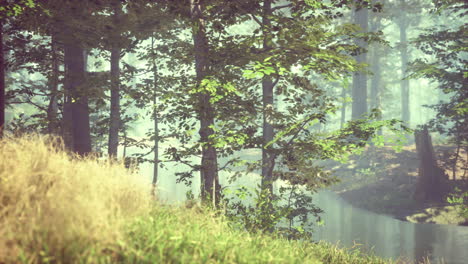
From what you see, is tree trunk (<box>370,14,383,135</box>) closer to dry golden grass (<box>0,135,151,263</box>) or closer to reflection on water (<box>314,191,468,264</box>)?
reflection on water (<box>314,191,468,264</box>)

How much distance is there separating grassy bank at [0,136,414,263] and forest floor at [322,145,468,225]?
14.3m

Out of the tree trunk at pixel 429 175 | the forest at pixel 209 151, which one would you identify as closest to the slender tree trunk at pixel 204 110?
the forest at pixel 209 151

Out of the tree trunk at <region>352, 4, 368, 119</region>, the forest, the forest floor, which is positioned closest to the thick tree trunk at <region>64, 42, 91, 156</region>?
the forest

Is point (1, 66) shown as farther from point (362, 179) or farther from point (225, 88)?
point (362, 179)

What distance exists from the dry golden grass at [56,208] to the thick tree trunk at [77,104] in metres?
4.55

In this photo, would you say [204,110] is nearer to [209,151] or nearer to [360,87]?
[209,151]

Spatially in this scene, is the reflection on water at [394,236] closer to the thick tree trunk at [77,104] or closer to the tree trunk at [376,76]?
the thick tree trunk at [77,104]

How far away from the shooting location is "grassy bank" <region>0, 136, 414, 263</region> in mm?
3166

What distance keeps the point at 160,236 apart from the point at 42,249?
1109 mm

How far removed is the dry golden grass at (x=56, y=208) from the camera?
3.15 m

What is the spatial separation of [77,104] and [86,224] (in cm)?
651

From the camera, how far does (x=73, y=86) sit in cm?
874

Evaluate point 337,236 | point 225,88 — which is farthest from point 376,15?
point 225,88

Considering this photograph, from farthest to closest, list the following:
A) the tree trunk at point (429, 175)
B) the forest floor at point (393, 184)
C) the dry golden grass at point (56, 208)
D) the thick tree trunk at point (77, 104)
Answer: the tree trunk at point (429, 175), the forest floor at point (393, 184), the thick tree trunk at point (77, 104), the dry golden grass at point (56, 208)
